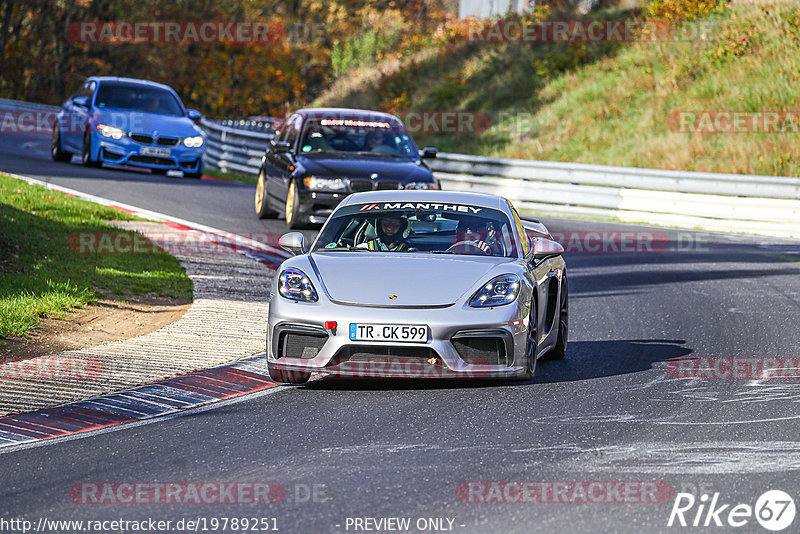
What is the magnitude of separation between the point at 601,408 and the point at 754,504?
2.45 metres

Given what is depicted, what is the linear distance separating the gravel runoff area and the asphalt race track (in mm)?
933

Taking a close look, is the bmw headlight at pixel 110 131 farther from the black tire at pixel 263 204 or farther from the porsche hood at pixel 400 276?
the porsche hood at pixel 400 276

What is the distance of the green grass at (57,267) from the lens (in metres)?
11.6

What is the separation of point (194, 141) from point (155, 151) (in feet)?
3.13

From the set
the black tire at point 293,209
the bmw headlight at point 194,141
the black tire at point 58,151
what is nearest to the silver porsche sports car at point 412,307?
the black tire at point 293,209

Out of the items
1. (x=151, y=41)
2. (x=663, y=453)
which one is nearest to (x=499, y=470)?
(x=663, y=453)

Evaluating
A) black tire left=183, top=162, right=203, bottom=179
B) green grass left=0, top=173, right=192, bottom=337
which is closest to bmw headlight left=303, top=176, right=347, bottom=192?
green grass left=0, top=173, right=192, bottom=337

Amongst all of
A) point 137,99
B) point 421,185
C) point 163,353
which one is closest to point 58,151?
point 137,99

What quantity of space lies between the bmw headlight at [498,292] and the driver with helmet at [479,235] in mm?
706

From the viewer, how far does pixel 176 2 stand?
53.6 m

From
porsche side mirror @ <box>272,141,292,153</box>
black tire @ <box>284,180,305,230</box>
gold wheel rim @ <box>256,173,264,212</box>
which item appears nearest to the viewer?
black tire @ <box>284,180,305,230</box>

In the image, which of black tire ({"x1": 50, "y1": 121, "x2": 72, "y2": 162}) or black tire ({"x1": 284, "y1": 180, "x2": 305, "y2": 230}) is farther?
black tire ({"x1": 50, "y1": 121, "x2": 72, "y2": 162})

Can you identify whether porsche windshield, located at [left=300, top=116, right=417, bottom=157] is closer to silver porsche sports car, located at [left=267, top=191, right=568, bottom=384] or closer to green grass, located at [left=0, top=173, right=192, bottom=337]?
green grass, located at [left=0, top=173, right=192, bottom=337]

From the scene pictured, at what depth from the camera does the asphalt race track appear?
5.73 meters
